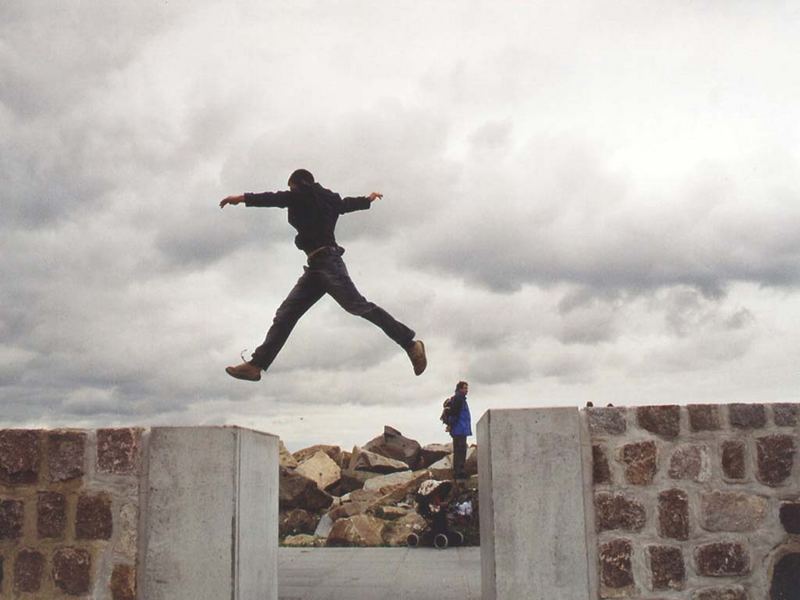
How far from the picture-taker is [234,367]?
261 inches

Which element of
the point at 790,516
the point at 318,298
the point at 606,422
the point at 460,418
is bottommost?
the point at 790,516

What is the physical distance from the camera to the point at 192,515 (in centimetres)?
479

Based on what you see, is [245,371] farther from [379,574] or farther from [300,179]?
[379,574]

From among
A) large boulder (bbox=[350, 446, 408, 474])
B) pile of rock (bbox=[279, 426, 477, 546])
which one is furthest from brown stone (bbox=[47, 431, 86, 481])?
large boulder (bbox=[350, 446, 408, 474])

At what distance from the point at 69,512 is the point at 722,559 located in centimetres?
391

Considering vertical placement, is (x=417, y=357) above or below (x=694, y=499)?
above

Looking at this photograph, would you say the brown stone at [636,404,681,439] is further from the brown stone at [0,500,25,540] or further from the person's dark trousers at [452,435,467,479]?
the person's dark trousers at [452,435,467,479]

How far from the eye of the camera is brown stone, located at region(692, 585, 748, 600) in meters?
4.75

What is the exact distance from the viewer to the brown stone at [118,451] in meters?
4.83

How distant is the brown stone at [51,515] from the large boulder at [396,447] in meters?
14.3

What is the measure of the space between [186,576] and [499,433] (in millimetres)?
2022

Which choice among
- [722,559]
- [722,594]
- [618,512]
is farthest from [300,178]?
[722,594]

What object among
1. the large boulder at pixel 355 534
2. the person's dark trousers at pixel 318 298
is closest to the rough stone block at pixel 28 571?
the person's dark trousers at pixel 318 298

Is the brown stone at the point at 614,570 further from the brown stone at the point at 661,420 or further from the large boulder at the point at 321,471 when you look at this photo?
the large boulder at the point at 321,471
